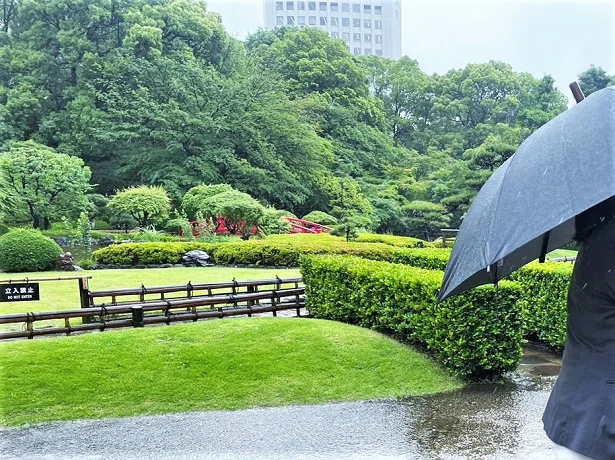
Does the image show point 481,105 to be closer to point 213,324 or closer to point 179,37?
point 179,37

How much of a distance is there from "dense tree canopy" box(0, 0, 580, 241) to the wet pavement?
15.1 metres

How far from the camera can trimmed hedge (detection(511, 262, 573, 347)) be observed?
23.3 feet

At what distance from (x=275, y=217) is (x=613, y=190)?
1831 centimetres

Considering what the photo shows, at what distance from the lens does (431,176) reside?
27562mm

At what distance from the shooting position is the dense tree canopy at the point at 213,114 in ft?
68.8

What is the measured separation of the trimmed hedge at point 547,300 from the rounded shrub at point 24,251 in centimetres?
971

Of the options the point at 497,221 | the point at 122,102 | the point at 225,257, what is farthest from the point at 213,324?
the point at 122,102

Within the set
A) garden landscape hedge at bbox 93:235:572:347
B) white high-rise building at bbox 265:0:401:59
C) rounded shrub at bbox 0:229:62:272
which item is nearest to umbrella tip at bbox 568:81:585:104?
garden landscape hedge at bbox 93:235:572:347

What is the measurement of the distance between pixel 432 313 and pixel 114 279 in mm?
7959

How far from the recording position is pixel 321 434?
448cm

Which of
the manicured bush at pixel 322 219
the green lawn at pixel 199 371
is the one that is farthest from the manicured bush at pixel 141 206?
the green lawn at pixel 199 371

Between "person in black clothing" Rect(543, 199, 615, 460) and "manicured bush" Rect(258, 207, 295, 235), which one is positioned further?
"manicured bush" Rect(258, 207, 295, 235)

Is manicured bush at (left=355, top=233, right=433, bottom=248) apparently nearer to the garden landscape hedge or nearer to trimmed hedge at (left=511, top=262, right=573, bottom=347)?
the garden landscape hedge

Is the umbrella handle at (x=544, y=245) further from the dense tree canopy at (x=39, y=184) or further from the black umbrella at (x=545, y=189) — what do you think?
the dense tree canopy at (x=39, y=184)
